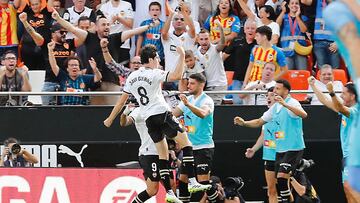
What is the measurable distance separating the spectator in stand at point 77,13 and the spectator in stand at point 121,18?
0.29 m

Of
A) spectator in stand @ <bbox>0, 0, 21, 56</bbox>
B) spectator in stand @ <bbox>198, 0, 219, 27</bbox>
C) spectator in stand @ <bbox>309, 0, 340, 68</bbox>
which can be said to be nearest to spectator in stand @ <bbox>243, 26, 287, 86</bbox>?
spectator in stand @ <bbox>309, 0, 340, 68</bbox>

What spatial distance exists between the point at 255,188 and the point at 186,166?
9.51 feet

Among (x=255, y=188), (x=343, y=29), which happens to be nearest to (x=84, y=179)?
(x=255, y=188)

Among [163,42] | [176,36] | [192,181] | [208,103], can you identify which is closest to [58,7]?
[163,42]

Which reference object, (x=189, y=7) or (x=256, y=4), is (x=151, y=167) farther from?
(x=256, y=4)

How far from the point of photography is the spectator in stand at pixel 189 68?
17406mm

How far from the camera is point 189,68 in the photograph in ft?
57.4

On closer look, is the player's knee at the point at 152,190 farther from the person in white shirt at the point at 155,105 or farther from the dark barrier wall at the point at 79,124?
the dark barrier wall at the point at 79,124

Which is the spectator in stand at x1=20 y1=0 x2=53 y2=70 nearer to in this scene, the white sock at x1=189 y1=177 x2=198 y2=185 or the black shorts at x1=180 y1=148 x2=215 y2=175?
the black shorts at x1=180 y1=148 x2=215 y2=175

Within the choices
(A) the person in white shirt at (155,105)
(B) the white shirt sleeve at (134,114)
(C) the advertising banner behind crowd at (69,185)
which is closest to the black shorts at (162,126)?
(A) the person in white shirt at (155,105)

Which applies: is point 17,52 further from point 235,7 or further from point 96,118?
point 235,7

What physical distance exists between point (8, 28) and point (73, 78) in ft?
5.89

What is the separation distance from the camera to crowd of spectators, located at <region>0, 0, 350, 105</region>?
1762 cm

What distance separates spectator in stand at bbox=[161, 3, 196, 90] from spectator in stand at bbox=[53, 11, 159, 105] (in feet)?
1.03
